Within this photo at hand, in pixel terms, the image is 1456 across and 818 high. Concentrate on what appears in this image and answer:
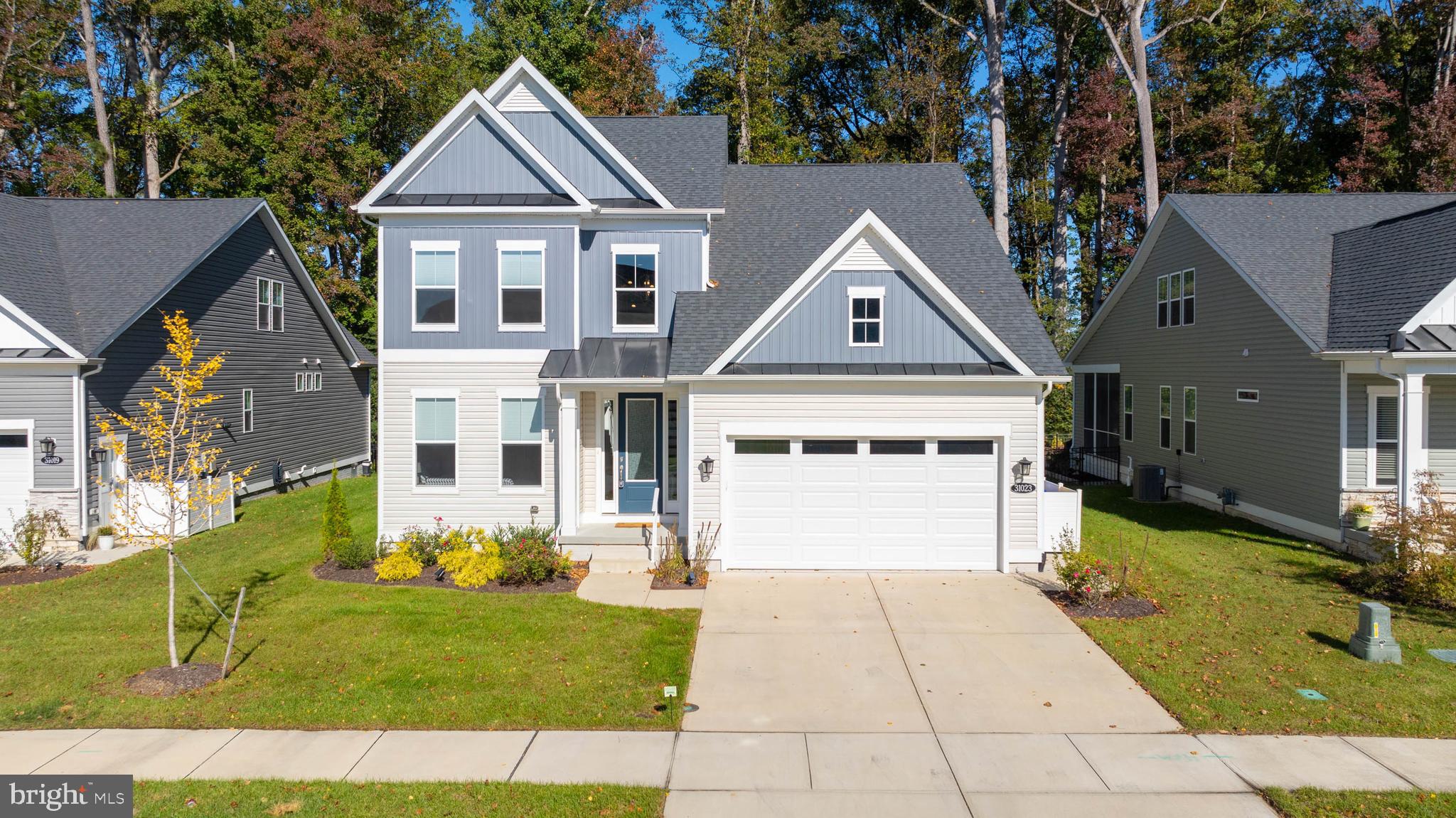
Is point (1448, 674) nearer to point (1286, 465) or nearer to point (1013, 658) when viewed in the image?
point (1013, 658)

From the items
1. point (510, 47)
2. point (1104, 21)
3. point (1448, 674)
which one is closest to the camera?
point (1448, 674)

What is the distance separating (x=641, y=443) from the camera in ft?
→ 51.0

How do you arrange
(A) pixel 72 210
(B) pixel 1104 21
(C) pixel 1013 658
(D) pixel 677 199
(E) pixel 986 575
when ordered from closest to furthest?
(C) pixel 1013 658
(E) pixel 986 575
(D) pixel 677 199
(A) pixel 72 210
(B) pixel 1104 21

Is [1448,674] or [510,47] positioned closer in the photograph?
[1448,674]

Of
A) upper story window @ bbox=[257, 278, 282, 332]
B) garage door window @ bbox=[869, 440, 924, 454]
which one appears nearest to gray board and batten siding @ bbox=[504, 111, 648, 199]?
garage door window @ bbox=[869, 440, 924, 454]

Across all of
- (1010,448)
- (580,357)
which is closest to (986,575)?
(1010,448)

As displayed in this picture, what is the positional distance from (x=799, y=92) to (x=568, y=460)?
26471 mm

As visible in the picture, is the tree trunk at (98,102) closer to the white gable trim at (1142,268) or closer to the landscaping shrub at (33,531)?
the landscaping shrub at (33,531)

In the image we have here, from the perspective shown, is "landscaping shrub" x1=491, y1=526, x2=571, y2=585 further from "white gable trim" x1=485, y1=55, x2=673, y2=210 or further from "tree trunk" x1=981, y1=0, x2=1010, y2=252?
"tree trunk" x1=981, y1=0, x2=1010, y2=252

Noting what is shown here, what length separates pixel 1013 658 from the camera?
9758 mm

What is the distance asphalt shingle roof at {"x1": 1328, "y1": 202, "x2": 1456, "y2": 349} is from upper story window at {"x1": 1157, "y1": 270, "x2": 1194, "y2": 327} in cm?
325

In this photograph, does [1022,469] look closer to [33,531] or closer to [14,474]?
[33,531]

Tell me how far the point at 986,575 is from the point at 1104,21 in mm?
22804

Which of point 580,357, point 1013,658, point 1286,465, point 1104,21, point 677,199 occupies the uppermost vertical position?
point 1104,21
